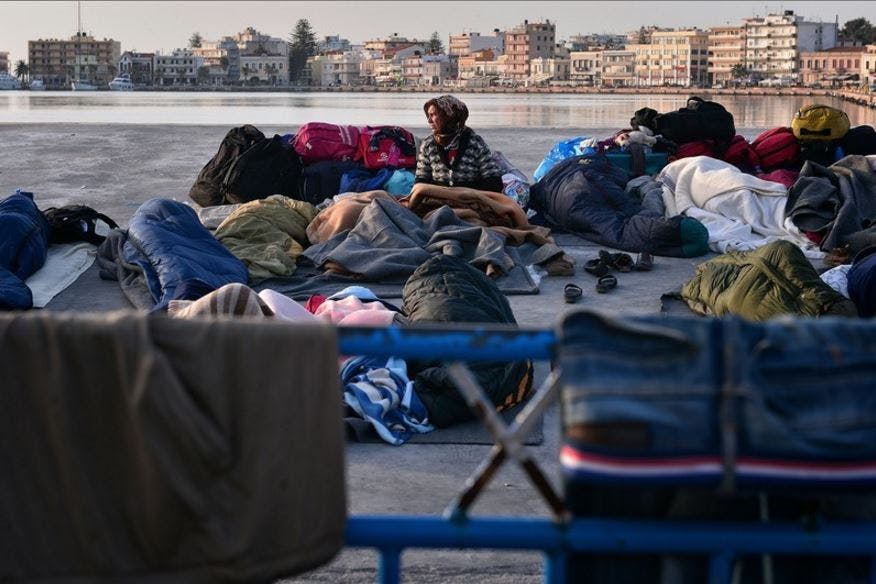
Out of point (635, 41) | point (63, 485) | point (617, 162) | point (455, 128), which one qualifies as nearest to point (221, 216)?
point (455, 128)

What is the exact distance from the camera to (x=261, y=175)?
9805 mm

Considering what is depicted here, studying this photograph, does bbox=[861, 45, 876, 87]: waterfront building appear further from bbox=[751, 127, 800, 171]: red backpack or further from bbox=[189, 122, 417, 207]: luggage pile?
bbox=[189, 122, 417, 207]: luggage pile

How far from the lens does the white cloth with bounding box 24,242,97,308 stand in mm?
6914

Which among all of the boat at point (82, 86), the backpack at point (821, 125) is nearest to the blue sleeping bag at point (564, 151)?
the backpack at point (821, 125)

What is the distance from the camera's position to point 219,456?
1.90 m

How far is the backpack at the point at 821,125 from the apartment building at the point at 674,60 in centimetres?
14643

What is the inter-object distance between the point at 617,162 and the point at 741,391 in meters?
8.56

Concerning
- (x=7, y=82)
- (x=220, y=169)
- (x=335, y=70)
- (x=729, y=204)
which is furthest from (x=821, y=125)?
(x=335, y=70)

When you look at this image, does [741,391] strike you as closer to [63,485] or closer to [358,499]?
[63,485]

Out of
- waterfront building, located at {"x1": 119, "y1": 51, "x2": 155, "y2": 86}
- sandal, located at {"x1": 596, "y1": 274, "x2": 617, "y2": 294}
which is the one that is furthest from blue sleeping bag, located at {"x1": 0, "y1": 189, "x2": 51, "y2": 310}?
waterfront building, located at {"x1": 119, "y1": 51, "x2": 155, "y2": 86}

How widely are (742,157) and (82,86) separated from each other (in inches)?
6406

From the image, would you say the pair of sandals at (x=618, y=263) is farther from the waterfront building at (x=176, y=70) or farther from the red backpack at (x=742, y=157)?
the waterfront building at (x=176, y=70)

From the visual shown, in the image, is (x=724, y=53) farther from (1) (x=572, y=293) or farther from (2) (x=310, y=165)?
(1) (x=572, y=293)

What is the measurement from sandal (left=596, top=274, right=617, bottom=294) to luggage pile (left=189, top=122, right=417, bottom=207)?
2.82 meters
